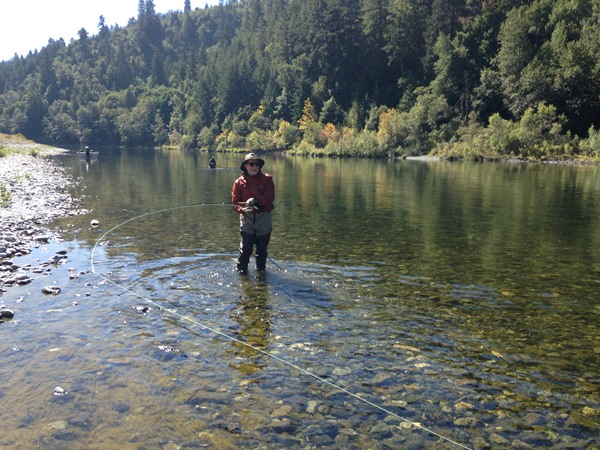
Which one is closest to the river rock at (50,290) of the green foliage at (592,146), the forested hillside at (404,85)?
the green foliage at (592,146)

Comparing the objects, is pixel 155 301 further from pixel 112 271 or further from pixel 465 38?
pixel 465 38

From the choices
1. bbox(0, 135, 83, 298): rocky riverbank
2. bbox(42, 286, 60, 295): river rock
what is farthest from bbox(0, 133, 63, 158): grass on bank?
bbox(42, 286, 60, 295): river rock

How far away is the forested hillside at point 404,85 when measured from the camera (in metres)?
78.3

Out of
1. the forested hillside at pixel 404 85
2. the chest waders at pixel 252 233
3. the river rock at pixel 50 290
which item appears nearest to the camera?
the river rock at pixel 50 290

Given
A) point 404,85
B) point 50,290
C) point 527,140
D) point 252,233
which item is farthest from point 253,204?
point 404,85

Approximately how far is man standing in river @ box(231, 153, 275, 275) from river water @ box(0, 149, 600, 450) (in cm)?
95

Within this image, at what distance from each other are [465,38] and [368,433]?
114022 millimetres

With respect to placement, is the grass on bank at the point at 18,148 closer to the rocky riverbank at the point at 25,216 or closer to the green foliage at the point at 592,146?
the rocky riverbank at the point at 25,216

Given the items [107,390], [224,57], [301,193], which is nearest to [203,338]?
[107,390]

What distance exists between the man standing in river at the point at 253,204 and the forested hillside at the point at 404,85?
66.3m

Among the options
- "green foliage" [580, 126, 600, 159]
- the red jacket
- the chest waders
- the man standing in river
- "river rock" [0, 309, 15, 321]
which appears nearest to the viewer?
"river rock" [0, 309, 15, 321]

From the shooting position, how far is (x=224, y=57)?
180 m

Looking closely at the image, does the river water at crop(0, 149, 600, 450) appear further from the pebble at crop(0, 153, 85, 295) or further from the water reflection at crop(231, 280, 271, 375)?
the pebble at crop(0, 153, 85, 295)

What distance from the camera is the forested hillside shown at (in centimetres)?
7831
